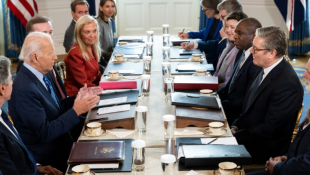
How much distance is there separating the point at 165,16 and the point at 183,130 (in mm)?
6958

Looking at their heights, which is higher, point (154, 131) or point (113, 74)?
point (113, 74)

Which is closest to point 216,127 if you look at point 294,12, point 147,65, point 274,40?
point 274,40

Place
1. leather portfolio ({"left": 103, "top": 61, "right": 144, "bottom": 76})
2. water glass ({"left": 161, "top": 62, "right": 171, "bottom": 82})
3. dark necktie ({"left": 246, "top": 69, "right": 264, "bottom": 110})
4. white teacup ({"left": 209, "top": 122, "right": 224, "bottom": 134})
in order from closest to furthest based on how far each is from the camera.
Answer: white teacup ({"left": 209, "top": 122, "right": 224, "bottom": 134})
dark necktie ({"left": 246, "top": 69, "right": 264, "bottom": 110})
water glass ({"left": 161, "top": 62, "right": 171, "bottom": 82})
leather portfolio ({"left": 103, "top": 61, "right": 144, "bottom": 76})

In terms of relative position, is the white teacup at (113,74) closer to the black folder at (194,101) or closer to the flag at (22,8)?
the black folder at (194,101)

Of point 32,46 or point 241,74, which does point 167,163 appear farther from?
point 241,74

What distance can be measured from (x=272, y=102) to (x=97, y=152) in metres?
1.35

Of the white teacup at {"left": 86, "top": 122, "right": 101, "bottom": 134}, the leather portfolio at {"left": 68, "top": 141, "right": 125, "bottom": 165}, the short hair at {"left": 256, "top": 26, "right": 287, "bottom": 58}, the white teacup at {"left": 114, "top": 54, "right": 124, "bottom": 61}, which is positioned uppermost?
the short hair at {"left": 256, "top": 26, "right": 287, "bottom": 58}

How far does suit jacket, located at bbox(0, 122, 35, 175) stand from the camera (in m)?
2.26

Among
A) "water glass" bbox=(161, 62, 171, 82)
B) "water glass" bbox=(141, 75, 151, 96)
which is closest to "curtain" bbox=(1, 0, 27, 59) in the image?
"water glass" bbox=(161, 62, 171, 82)

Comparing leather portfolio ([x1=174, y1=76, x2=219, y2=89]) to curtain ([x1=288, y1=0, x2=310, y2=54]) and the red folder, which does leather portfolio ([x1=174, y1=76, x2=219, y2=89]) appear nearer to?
the red folder

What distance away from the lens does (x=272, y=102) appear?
9.89 ft

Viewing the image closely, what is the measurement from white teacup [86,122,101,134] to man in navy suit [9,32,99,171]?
23 centimetres

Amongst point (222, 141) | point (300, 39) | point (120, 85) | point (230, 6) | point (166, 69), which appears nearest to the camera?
point (222, 141)

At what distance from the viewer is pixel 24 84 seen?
9.24ft
